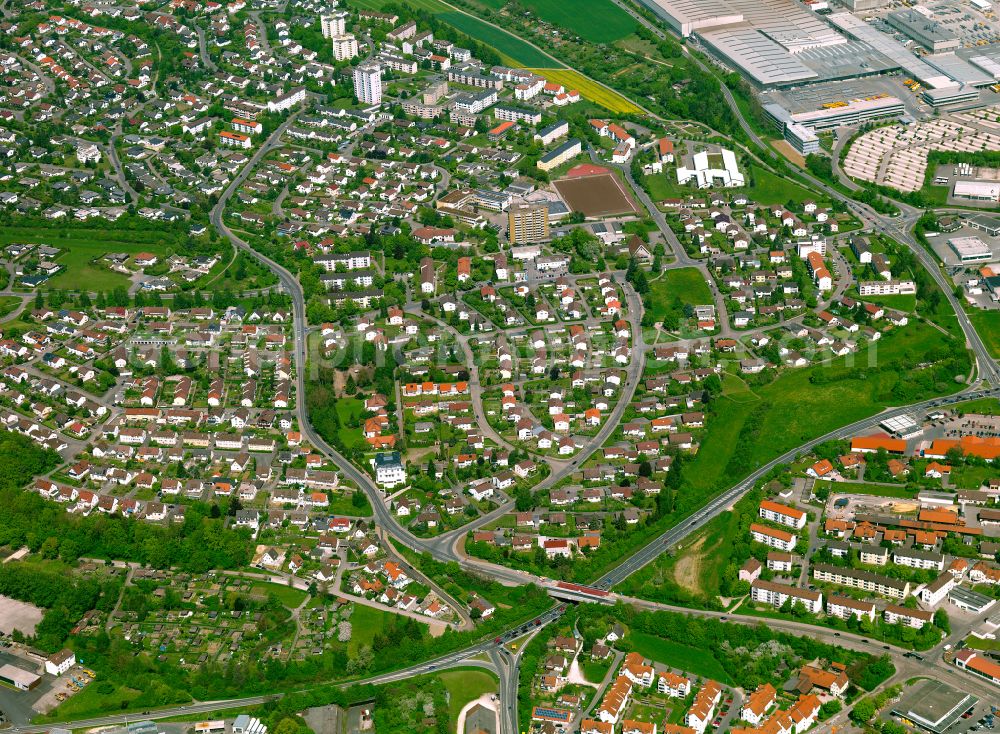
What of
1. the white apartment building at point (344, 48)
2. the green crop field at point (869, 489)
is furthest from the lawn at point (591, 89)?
the green crop field at point (869, 489)

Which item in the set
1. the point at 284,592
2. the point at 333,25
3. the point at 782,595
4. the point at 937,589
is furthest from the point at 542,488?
the point at 333,25

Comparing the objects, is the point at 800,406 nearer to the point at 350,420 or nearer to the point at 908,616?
the point at 908,616

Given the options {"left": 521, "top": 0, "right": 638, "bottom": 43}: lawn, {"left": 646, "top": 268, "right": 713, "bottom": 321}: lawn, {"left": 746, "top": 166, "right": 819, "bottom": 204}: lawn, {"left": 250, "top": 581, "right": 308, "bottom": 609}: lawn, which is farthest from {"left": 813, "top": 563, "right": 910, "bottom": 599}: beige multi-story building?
{"left": 521, "top": 0, "right": 638, "bottom": 43}: lawn

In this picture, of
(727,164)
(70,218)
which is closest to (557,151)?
(727,164)

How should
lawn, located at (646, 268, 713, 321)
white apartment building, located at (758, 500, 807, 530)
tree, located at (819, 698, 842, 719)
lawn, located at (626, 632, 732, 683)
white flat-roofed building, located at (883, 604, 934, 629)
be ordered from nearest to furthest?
tree, located at (819, 698, 842, 719), lawn, located at (626, 632, 732, 683), white flat-roofed building, located at (883, 604, 934, 629), white apartment building, located at (758, 500, 807, 530), lawn, located at (646, 268, 713, 321)

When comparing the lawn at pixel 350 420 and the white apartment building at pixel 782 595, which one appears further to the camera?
the lawn at pixel 350 420

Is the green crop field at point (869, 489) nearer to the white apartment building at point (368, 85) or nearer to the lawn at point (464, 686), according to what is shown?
the lawn at point (464, 686)

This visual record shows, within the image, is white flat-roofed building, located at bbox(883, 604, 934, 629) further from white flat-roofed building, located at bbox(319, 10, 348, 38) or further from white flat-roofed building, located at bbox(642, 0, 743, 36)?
white flat-roofed building, located at bbox(319, 10, 348, 38)

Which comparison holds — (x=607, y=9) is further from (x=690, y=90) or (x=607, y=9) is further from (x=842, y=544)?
(x=842, y=544)
